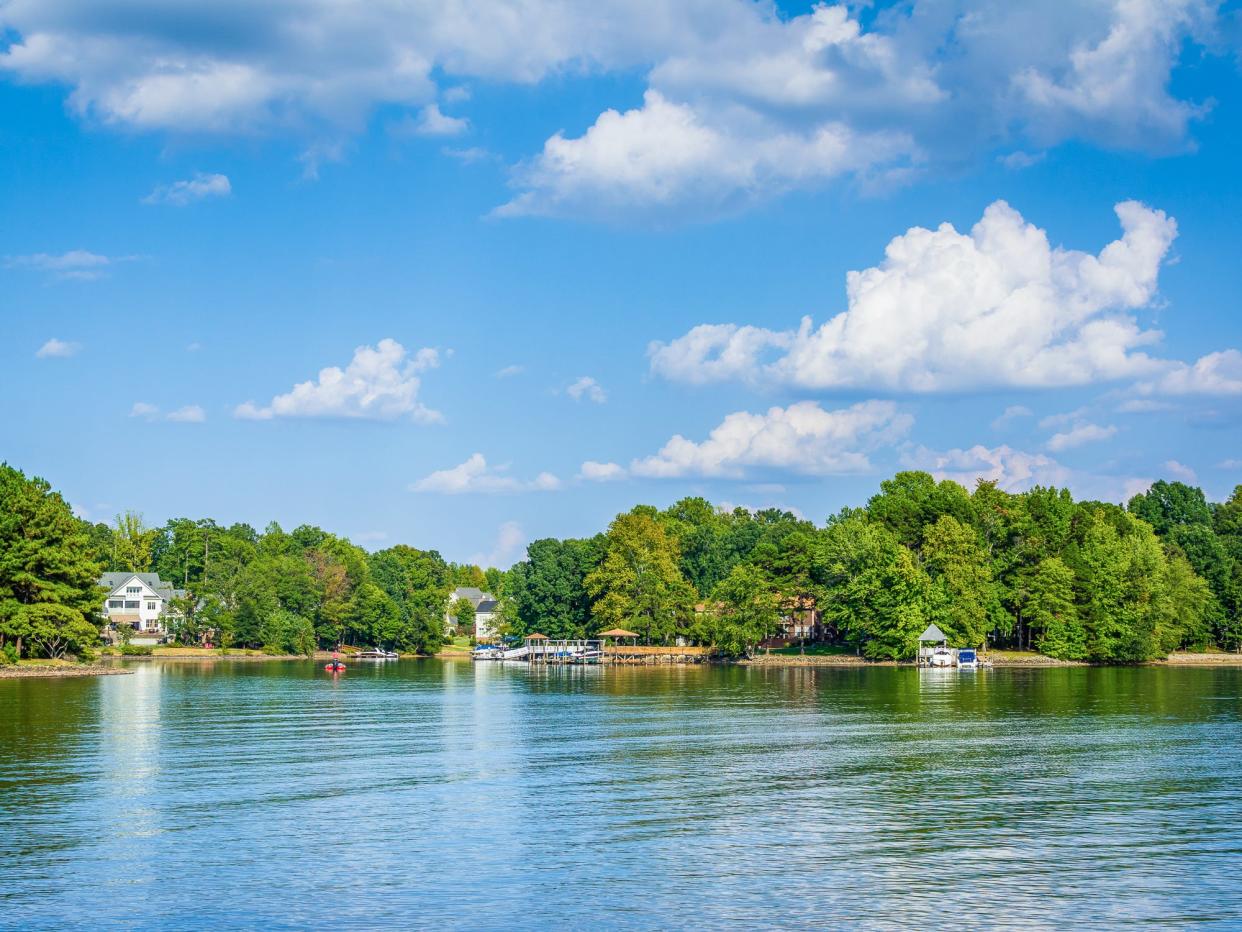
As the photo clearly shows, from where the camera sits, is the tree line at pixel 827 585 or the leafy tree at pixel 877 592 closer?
the tree line at pixel 827 585

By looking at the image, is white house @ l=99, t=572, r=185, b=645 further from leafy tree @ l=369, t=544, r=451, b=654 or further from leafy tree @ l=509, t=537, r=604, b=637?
leafy tree @ l=509, t=537, r=604, b=637

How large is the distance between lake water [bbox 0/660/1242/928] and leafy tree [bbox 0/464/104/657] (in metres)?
33.6

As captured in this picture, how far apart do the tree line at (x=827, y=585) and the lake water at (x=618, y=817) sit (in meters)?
60.2

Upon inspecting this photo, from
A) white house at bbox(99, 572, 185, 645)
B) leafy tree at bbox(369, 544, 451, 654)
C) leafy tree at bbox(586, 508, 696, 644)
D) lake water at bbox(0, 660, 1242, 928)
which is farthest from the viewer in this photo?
leafy tree at bbox(369, 544, 451, 654)

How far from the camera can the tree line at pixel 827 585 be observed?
357 ft

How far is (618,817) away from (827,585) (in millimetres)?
110145

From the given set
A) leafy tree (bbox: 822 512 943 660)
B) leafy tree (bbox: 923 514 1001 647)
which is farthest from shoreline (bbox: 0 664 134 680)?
leafy tree (bbox: 923 514 1001 647)

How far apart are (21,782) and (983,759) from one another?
3448 cm

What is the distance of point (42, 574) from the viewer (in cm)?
10162

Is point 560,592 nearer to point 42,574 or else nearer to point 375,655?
point 375,655

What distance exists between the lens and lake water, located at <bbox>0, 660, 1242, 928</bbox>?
80.1 ft

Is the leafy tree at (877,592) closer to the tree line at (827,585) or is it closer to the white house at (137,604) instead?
the tree line at (827,585)

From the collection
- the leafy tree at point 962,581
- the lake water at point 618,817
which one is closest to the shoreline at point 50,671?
the lake water at point 618,817

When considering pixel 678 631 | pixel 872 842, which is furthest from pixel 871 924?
pixel 678 631
